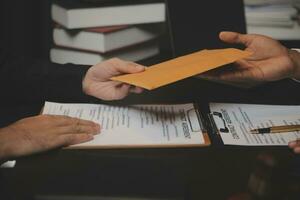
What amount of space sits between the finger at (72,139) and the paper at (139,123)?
0.01 metres

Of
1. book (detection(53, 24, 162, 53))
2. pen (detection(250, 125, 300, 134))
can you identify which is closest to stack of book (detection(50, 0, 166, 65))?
book (detection(53, 24, 162, 53))

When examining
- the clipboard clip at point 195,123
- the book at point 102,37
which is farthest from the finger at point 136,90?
the book at point 102,37

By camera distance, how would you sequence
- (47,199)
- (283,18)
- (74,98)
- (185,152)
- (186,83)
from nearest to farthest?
(47,199), (185,152), (74,98), (186,83), (283,18)

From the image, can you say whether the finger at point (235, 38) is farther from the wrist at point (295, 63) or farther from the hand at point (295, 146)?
the hand at point (295, 146)

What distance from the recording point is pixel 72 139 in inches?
28.2

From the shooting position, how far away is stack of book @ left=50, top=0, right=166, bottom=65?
3.67 ft

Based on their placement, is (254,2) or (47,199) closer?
(47,199)

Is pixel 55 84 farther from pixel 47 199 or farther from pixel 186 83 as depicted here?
pixel 47 199

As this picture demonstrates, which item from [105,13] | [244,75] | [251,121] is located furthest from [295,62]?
[105,13]

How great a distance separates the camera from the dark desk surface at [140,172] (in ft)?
1.96

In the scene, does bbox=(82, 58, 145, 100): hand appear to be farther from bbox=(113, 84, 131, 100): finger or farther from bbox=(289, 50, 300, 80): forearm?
bbox=(289, 50, 300, 80): forearm

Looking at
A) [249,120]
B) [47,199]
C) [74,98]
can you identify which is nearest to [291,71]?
[249,120]

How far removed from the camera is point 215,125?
797 mm

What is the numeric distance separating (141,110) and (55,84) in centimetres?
27
